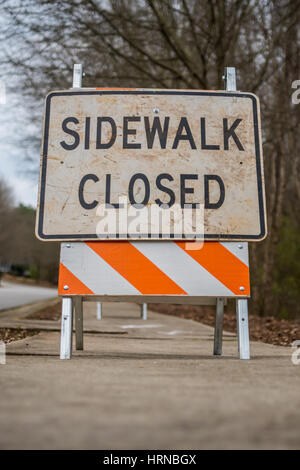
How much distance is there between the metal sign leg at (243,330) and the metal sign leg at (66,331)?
38.9 inches

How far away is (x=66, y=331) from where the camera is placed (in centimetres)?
285

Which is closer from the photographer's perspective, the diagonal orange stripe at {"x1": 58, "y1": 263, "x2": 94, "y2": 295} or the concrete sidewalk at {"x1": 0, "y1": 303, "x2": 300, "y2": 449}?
the concrete sidewalk at {"x1": 0, "y1": 303, "x2": 300, "y2": 449}

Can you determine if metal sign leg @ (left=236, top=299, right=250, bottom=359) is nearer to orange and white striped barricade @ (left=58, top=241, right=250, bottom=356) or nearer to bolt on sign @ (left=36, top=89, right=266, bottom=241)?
orange and white striped barricade @ (left=58, top=241, right=250, bottom=356)

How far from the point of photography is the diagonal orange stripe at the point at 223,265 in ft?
9.37

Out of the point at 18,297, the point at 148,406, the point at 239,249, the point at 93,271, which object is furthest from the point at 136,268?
the point at 18,297

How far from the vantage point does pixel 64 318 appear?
9.62ft

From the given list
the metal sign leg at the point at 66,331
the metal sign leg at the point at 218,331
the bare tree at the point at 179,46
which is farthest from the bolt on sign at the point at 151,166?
the bare tree at the point at 179,46

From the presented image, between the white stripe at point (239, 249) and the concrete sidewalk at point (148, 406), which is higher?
the white stripe at point (239, 249)

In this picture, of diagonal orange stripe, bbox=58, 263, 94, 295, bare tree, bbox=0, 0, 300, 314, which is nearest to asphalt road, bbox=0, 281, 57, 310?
bare tree, bbox=0, 0, 300, 314

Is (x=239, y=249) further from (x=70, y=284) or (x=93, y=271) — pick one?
(x=70, y=284)

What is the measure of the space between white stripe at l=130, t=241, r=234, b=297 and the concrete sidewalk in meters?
0.52

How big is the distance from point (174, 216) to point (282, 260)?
1612 centimetres

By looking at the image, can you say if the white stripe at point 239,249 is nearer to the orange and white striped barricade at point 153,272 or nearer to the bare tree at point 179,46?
the orange and white striped barricade at point 153,272

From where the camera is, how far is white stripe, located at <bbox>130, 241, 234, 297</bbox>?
2.83m
